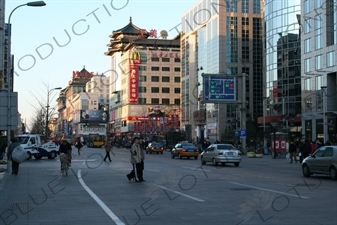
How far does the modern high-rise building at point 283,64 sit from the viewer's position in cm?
7669

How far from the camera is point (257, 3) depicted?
A: 3930 inches

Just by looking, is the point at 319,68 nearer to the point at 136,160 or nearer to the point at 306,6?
the point at 306,6

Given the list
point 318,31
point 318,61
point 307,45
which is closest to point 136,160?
point 318,61

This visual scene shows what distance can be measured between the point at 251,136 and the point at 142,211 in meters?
62.9

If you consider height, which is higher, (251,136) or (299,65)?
(299,65)

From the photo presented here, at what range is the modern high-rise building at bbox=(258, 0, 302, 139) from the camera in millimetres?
76688

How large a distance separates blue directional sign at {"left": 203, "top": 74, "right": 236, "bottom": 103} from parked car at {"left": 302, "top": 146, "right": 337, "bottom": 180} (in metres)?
26.4

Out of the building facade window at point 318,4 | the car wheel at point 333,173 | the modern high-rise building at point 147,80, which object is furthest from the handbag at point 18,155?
the modern high-rise building at point 147,80

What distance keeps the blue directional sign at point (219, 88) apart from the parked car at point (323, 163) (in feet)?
86.5

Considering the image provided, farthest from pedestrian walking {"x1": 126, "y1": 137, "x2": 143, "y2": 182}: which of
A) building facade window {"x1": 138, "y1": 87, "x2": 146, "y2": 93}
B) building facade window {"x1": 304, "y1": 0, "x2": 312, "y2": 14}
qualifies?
building facade window {"x1": 138, "y1": 87, "x2": 146, "y2": 93}

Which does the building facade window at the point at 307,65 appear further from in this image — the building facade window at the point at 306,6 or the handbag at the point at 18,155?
the handbag at the point at 18,155

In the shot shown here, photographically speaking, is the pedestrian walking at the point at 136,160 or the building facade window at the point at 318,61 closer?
the pedestrian walking at the point at 136,160

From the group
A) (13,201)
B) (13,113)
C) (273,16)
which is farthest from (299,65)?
(13,201)

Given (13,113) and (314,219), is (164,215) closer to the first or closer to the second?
(314,219)
